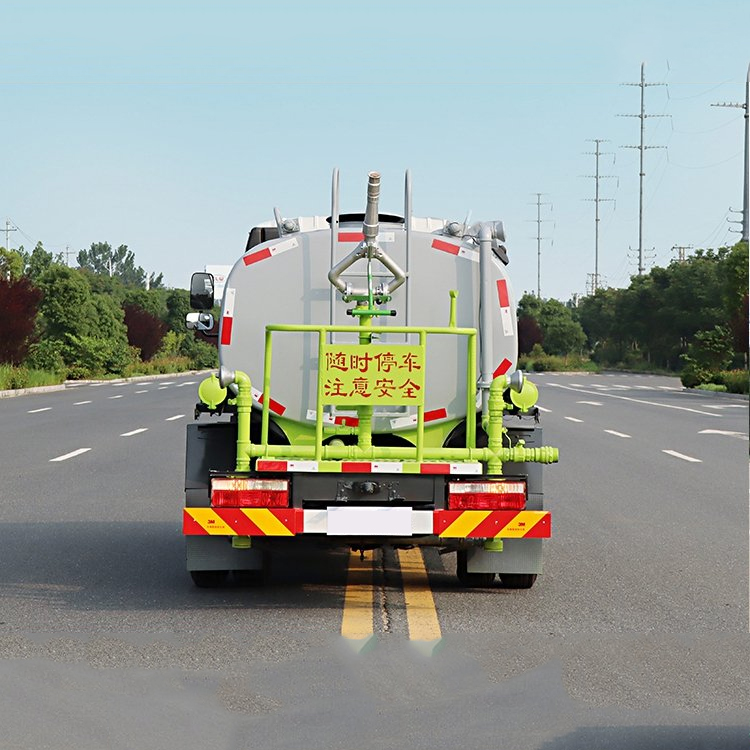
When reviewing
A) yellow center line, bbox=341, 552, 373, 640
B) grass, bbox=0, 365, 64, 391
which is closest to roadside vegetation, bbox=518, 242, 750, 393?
grass, bbox=0, 365, 64, 391

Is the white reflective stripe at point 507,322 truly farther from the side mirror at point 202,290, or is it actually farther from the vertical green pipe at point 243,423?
the side mirror at point 202,290

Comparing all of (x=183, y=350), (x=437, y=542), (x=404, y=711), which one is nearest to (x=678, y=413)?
(x=437, y=542)

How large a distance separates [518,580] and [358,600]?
1113 mm

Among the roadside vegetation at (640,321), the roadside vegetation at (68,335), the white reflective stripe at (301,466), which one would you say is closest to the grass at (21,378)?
the roadside vegetation at (68,335)

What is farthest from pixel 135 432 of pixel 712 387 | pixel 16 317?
pixel 712 387

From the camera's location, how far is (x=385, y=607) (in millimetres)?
8430

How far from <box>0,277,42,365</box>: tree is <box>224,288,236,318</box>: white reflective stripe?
4481 centimetres

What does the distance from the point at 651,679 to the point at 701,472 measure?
12.2m

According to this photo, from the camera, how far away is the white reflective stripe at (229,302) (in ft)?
28.7

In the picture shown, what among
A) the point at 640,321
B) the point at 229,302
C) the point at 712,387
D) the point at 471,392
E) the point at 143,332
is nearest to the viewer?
the point at 471,392

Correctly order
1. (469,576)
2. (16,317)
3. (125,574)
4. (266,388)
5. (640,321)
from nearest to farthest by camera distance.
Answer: (266,388)
(469,576)
(125,574)
(16,317)
(640,321)

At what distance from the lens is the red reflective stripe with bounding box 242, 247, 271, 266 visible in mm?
8789

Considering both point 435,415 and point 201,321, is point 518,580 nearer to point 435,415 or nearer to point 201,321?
point 435,415

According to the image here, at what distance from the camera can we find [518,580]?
912cm
